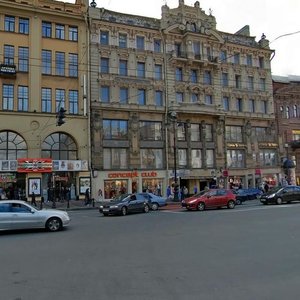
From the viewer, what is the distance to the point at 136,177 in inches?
1612

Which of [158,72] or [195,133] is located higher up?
[158,72]

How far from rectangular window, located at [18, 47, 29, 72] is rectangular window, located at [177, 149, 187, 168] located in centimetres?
1932

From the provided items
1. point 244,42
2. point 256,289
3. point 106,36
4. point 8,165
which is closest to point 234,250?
point 256,289

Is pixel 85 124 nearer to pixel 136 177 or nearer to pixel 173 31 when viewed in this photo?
pixel 136 177

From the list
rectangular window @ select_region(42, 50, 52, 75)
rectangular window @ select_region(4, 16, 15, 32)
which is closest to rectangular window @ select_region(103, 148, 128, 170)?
rectangular window @ select_region(42, 50, 52, 75)

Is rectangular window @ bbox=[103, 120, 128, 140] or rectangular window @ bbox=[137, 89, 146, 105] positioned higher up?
rectangular window @ bbox=[137, 89, 146, 105]

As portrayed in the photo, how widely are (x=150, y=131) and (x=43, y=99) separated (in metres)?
12.4

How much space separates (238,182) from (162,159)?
449 inches

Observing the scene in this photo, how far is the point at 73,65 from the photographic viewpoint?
39625 millimetres

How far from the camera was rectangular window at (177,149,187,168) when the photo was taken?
43750 millimetres

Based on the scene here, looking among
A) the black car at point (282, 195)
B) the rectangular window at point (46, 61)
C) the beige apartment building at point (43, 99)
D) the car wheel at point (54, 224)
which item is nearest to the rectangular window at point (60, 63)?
the beige apartment building at point (43, 99)

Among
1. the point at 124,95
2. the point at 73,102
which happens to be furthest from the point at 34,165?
the point at 124,95

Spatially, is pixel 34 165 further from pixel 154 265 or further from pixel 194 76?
pixel 154 265

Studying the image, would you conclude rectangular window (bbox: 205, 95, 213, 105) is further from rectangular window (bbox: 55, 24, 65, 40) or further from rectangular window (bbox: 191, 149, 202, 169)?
rectangular window (bbox: 55, 24, 65, 40)
